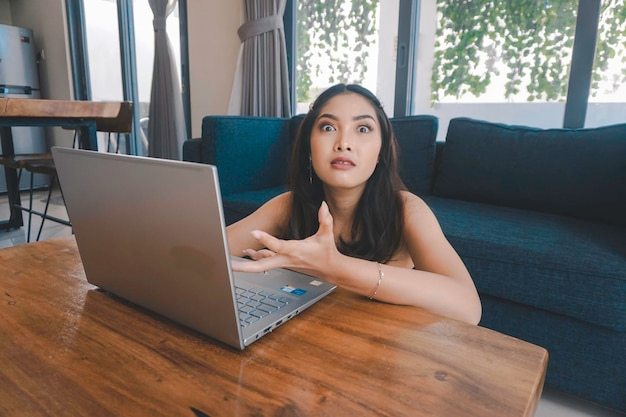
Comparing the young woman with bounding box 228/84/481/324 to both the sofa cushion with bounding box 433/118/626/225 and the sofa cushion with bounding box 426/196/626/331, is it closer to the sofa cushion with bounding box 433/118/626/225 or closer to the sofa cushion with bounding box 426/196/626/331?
the sofa cushion with bounding box 426/196/626/331

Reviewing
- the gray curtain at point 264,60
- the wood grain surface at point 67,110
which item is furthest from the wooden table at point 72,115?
the gray curtain at point 264,60

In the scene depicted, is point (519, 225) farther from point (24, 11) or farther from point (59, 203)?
point (24, 11)

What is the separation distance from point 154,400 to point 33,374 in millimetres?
151

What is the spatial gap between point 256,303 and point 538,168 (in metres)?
1.55

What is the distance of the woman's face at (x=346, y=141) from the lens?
2.78 ft

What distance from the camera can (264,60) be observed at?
2.79 m

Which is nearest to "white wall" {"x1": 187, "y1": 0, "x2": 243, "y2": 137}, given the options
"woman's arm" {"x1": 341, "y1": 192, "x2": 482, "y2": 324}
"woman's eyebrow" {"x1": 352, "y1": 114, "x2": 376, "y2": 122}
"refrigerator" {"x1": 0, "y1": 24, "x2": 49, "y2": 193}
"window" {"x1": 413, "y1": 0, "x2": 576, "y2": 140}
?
"window" {"x1": 413, "y1": 0, "x2": 576, "y2": 140}

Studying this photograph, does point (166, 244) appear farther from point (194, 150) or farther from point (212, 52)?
point (212, 52)

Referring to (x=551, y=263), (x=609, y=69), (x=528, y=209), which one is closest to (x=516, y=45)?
(x=609, y=69)

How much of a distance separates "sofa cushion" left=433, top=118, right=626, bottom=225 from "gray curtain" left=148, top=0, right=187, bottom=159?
225 centimetres

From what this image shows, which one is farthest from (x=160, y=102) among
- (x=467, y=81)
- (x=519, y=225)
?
(x=519, y=225)

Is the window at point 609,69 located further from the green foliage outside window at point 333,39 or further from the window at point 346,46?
the green foliage outside window at point 333,39

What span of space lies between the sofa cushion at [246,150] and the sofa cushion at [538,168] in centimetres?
87

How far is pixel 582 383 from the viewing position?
3.85ft
